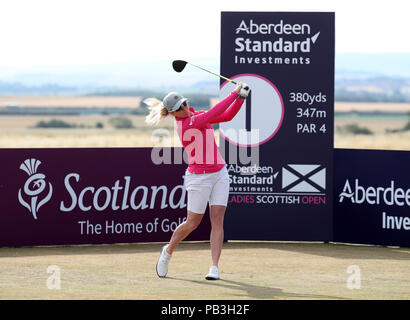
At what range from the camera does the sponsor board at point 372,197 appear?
1277cm

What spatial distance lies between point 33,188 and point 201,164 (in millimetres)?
3522

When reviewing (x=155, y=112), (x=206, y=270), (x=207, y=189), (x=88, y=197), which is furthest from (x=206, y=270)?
(x=88, y=197)

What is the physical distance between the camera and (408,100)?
17338cm

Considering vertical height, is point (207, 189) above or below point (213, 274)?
above

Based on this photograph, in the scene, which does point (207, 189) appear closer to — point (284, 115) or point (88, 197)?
point (88, 197)

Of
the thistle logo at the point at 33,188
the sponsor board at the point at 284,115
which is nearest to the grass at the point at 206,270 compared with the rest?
the thistle logo at the point at 33,188

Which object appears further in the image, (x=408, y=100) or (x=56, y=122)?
(x=408, y=100)

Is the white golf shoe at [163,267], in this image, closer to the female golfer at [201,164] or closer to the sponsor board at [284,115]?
the female golfer at [201,164]

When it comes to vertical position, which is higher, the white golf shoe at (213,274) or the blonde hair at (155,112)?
the blonde hair at (155,112)

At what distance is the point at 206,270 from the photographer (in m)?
10.7

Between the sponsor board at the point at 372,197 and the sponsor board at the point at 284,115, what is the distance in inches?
8.1

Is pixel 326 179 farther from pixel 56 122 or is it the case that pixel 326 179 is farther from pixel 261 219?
pixel 56 122

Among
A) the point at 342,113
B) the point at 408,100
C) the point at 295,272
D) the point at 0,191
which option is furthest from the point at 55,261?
the point at 408,100

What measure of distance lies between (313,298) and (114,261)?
331cm
